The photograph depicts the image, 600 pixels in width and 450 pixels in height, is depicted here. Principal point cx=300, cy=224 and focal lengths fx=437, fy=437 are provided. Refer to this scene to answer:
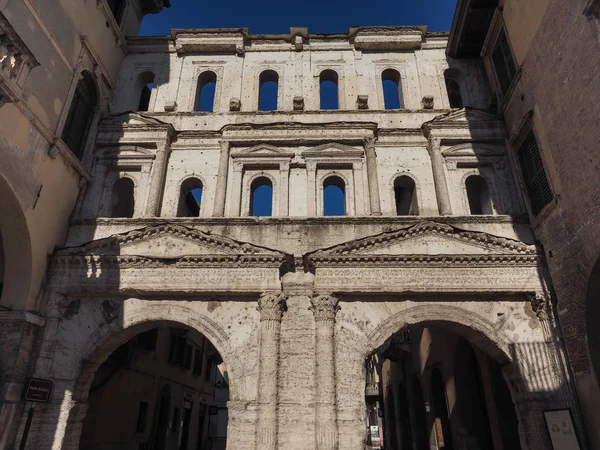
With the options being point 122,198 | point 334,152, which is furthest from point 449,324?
point 122,198

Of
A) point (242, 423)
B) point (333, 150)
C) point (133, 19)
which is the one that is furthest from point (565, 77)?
point (133, 19)

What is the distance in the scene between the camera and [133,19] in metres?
17.4

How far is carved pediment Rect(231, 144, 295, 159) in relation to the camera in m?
13.6

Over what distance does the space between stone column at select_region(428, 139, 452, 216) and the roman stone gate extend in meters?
0.87

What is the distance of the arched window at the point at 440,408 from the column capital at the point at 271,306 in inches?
330

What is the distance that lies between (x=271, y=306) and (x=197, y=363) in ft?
48.2

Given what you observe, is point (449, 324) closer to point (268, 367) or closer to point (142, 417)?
point (268, 367)

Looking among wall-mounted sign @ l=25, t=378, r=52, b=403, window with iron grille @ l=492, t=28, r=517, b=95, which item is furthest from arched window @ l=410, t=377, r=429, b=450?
wall-mounted sign @ l=25, t=378, r=52, b=403

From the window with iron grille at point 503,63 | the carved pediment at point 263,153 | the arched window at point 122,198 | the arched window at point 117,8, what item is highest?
the arched window at point 117,8

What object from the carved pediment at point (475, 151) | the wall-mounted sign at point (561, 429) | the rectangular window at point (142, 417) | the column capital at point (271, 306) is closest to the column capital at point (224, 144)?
the column capital at point (271, 306)

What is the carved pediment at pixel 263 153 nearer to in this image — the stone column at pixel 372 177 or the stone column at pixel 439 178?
the stone column at pixel 372 177

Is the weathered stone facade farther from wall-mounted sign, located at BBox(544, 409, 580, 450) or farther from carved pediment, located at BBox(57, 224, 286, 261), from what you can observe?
wall-mounted sign, located at BBox(544, 409, 580, 450)

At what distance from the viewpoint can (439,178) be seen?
13.0m

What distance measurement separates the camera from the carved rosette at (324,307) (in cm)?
1080
